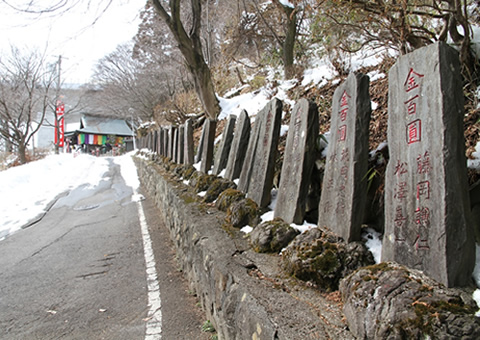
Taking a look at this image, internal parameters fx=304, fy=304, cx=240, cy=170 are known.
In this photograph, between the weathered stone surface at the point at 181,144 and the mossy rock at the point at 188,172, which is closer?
the mossy rock at the point at 188,172

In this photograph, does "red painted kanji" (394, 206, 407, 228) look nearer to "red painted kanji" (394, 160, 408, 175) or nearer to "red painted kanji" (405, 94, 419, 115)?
"red painted kanji" (394, 160, 408, 175)

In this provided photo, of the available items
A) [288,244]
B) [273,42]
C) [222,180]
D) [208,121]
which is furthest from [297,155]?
[273,42]

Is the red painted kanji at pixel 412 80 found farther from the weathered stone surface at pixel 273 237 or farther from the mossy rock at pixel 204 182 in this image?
the mossy rock at pixel 204 182

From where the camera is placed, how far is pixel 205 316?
3.13 meters

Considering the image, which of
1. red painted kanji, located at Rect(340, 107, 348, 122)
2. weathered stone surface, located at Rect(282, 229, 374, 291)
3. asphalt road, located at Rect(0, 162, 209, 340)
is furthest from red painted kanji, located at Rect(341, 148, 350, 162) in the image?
asphalt road, located at Rect(0, 162, 209, 340)

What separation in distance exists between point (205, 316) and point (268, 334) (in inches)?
67.4

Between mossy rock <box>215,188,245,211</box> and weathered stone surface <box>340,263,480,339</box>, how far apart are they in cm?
203

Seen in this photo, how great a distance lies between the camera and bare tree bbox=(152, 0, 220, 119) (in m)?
8.05

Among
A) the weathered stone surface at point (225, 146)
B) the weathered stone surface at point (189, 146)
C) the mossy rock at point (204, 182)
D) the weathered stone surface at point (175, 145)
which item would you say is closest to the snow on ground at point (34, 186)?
the weathered stone surface at point (175, 145)

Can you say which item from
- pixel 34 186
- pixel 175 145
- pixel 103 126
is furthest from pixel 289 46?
pixel 103 126

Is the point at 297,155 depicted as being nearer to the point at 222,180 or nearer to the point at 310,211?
the point at 310,211

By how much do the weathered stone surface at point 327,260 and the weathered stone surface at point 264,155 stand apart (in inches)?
43.8

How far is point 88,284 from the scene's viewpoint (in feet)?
13.1

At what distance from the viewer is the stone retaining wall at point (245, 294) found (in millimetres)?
1592
